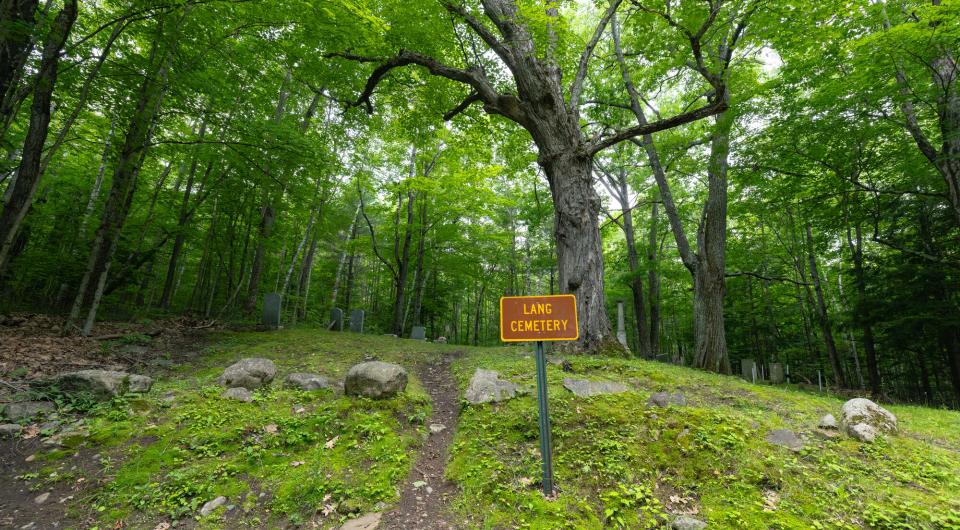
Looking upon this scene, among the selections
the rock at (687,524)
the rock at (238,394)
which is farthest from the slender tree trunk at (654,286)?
the rock at (238,394)

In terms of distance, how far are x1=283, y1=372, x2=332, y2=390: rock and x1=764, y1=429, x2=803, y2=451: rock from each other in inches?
199

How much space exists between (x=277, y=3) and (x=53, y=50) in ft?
10.6

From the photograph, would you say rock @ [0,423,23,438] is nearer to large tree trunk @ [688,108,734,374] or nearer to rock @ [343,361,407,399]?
rock @ [343,361,407,399]

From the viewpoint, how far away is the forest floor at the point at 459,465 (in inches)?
106

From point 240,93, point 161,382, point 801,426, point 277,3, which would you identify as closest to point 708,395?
point 801,426

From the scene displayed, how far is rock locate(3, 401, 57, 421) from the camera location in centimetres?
367

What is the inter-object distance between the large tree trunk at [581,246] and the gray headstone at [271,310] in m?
7.64

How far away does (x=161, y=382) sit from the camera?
4.92 m

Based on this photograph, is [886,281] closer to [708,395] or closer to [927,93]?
[927,93]

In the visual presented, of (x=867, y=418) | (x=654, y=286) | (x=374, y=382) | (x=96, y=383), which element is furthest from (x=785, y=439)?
(x=654, y=286)

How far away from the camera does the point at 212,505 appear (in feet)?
9.43

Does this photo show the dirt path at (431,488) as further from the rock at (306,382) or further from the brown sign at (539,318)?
the rock at (306,382)

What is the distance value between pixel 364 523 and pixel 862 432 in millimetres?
4429

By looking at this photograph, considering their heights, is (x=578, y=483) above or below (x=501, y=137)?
below
